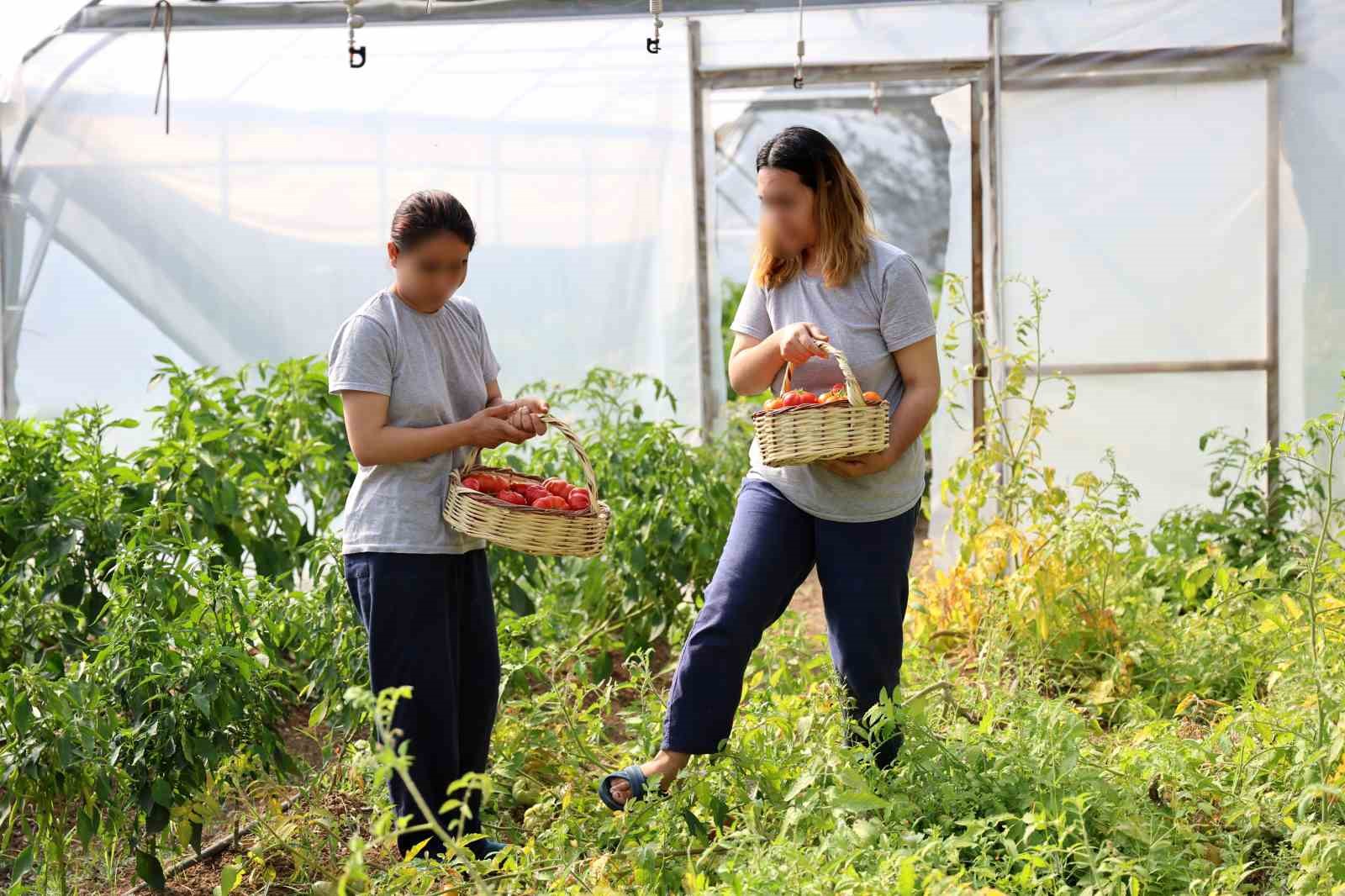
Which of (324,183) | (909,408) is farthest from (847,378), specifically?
(324,183)

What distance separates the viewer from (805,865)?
2113 millimetres

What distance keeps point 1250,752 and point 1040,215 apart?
8.95ft

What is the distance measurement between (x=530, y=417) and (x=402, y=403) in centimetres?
25

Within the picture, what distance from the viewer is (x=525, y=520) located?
8.21 ft

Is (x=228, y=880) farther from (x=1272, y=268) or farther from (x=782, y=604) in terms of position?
(x=1272, y=268)

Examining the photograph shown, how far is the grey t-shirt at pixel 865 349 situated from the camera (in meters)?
2.68

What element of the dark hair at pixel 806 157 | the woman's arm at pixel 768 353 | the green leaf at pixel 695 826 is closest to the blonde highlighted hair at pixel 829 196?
the dark hair at pixel 806 157

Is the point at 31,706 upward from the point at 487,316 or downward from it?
downward

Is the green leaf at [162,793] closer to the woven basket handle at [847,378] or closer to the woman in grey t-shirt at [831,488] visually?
the woman in grey t-shirt at [831,488]

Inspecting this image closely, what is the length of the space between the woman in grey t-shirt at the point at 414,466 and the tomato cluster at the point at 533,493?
8cm

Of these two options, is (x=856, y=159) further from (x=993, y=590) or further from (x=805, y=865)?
(x=805, y=865)

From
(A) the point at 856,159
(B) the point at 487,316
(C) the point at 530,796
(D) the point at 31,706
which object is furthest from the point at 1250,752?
(A) the point at 856,159

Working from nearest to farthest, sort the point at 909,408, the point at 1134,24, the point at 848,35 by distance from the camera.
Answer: the point at 909,408, the point at 1134,24, the point at 848,35

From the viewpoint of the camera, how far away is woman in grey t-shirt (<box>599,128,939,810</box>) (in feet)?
8.59
